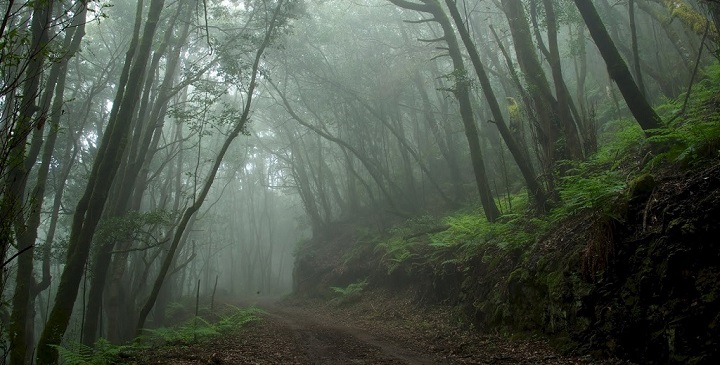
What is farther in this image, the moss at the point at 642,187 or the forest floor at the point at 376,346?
the forest floor at the point at 376,346

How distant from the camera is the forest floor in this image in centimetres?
614

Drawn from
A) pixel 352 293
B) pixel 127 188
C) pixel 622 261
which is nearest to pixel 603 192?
pixel 622 261

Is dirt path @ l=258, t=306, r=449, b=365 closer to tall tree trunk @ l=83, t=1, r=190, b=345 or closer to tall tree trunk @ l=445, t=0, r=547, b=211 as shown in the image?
tall tree trunk @ l=445, t=0, r=547, b=211

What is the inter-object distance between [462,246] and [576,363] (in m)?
5.50

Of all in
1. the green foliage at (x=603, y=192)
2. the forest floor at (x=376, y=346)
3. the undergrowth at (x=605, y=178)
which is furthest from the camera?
the forest floor at (x=376, y=346)

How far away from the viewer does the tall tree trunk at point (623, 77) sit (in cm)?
695

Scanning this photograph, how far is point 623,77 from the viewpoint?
7027 mm

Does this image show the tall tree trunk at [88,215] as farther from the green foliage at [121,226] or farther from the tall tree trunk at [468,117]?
the tall tree trunk at [468,117]

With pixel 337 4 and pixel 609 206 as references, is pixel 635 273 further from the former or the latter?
pixel 337 4

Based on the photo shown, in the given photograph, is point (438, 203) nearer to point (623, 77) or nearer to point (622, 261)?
point (623, 77)

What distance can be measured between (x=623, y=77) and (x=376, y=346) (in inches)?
255

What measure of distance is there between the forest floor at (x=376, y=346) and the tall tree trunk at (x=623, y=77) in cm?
417

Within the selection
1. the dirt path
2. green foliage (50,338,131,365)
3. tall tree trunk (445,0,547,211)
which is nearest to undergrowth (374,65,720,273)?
tall tree trunk (445,0,547,211)

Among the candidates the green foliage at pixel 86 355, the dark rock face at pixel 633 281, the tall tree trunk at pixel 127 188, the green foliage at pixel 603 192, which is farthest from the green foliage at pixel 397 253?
the green foliage at pixel 86 355
